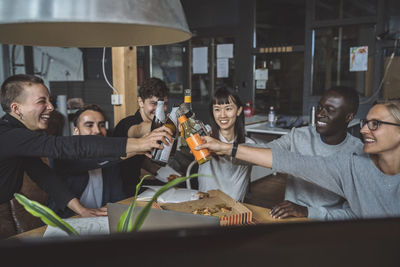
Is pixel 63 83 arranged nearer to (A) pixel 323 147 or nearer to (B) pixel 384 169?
(A) pixel 323 147

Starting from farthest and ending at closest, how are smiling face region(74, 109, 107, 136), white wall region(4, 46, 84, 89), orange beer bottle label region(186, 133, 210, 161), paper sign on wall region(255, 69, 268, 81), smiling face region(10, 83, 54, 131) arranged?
white wall region(4, 46, 84, 89), paper sign on wall region(255, 69, 268, 81), smiling face region(74, 109, 107, 136), smiling face region(10, 83, 54, 131), orange beer bottle label region(186, 133, 210, 161)

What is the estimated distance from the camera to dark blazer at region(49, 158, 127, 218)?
5.99 ft

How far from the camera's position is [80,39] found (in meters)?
1.02

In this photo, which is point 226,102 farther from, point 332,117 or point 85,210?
point 85,210

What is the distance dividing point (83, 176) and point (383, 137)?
152cm

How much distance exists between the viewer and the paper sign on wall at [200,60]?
5742 millimetres

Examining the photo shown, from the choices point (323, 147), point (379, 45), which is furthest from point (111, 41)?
point (379, 45)

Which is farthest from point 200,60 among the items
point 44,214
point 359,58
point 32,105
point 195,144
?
point 44,214

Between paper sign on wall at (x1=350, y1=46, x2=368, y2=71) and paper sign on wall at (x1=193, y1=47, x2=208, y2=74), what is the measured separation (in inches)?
91.0

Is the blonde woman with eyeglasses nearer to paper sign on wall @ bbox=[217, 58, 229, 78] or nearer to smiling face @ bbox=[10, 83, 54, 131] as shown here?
smiling face @ bbox=[10, 83, 54, 131]

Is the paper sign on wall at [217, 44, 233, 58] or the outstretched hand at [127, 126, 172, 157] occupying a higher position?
the paper sign on wall at [217, 44, 233, 58]

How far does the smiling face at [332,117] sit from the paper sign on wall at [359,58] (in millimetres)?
2758

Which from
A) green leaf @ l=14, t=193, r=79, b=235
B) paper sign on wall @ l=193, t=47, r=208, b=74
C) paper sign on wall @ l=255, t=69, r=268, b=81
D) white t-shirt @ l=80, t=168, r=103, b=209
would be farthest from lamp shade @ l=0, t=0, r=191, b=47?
paper sign on wall @ l=193, t=47, r=208, b=74

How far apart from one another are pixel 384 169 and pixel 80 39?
1.24 metres
